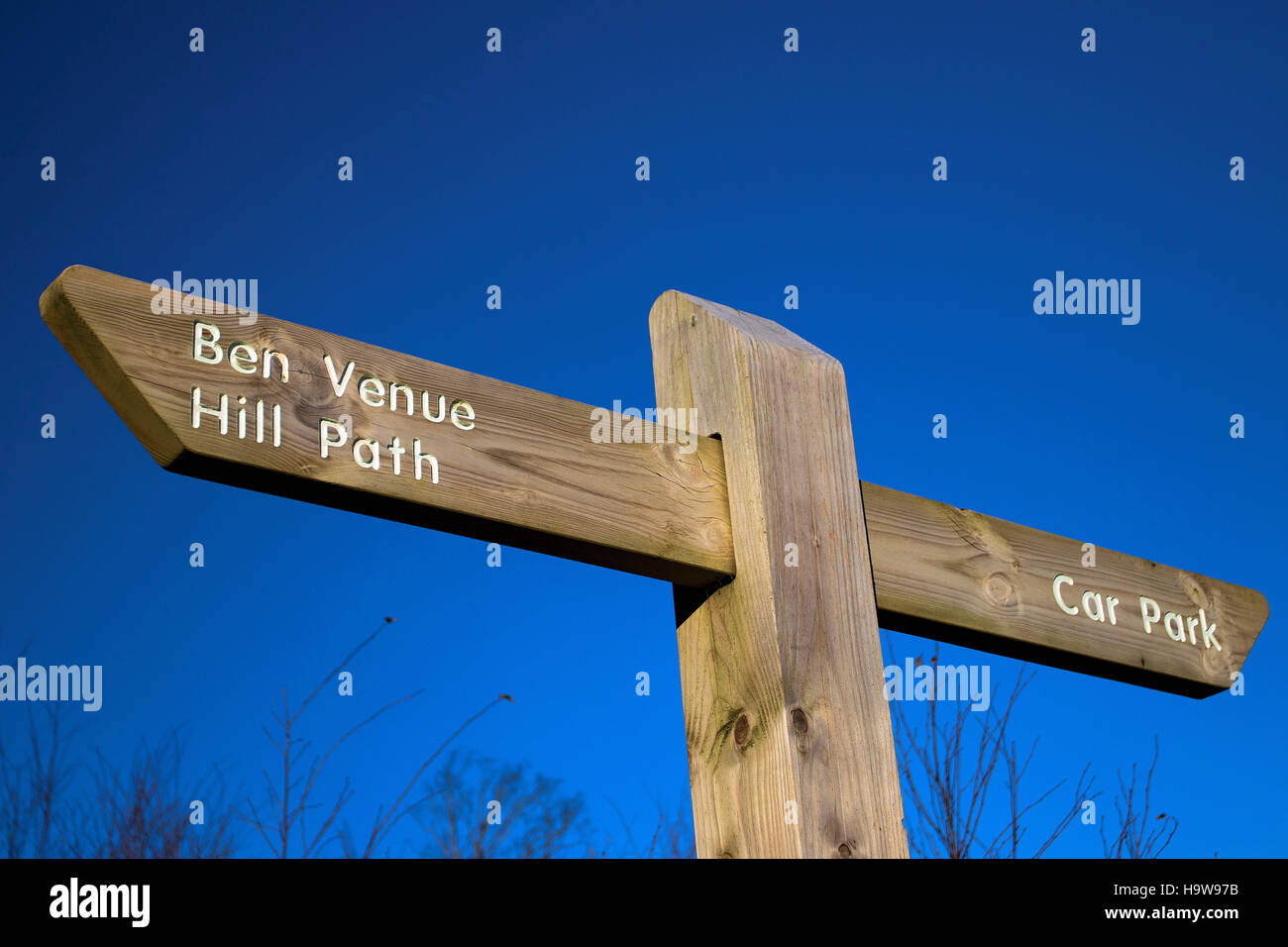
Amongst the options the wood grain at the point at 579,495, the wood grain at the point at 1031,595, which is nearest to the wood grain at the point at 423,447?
the wood grain at the point at 579,495

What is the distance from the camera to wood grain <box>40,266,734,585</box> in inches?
49.9

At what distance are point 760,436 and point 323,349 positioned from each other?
61 cm

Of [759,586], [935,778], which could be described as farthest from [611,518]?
[935,778]

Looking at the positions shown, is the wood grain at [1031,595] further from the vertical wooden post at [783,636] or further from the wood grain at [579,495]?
the vertical wooden post at [783,636]

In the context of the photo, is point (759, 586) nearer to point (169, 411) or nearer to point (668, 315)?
point (668, 315)

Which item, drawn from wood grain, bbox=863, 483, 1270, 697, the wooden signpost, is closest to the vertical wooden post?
the wooden signpost

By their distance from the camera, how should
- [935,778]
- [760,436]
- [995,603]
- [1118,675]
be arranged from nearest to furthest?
[760,436] < [995,603] < [1118,675] < [935,778]

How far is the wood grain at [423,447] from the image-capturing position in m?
1.27

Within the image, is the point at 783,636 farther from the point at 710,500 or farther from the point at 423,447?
the point at 423,447

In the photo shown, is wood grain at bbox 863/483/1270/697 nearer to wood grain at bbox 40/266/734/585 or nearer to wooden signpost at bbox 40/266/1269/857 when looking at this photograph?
wooden signpost at bbox 40/266/1269/857

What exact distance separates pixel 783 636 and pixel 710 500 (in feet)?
0.73
